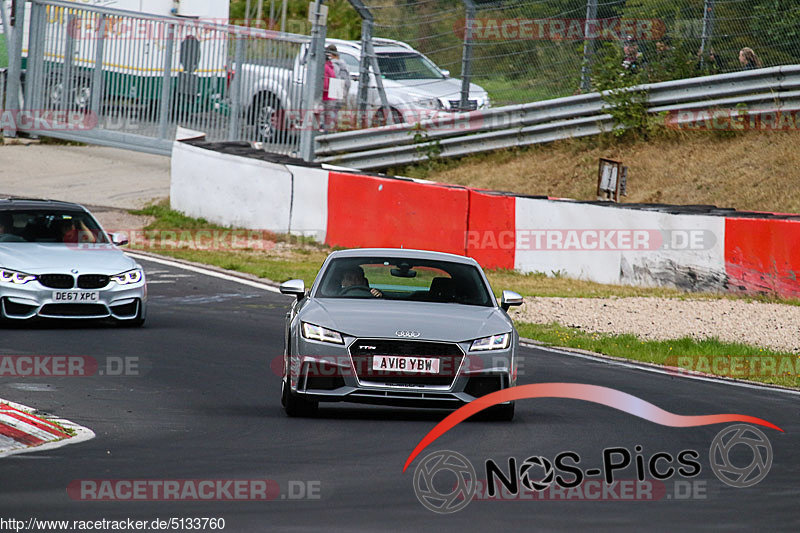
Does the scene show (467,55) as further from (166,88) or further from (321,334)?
(321,334)

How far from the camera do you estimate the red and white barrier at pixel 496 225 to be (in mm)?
18609

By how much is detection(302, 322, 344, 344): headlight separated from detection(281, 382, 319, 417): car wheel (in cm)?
45

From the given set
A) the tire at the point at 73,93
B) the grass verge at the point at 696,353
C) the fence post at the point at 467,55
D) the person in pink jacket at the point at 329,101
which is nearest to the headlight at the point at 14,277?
the grass verge at the point at 696,353

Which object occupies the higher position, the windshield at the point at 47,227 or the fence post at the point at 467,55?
the fence post at the point at 467,55

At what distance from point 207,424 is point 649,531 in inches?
157

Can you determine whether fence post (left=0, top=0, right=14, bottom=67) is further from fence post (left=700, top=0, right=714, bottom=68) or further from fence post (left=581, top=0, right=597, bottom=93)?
fence post (left=700, top=0, right=714, bottom=68)

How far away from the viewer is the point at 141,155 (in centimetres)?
3244

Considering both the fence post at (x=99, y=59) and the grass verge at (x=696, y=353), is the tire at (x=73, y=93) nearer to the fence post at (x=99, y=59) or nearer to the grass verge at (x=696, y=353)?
the fence post at (x=99, y=59)

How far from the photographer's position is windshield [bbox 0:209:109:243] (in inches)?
636

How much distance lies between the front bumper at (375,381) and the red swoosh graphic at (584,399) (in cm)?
16

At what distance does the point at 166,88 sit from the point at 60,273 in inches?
585

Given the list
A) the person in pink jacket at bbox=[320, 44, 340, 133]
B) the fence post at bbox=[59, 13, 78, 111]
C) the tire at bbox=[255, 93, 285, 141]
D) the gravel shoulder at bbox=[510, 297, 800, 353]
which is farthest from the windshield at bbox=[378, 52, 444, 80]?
the gravel shoulder at bbox=[510, 297, 800, 353]

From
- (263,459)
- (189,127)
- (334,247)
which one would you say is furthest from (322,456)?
(189,127)

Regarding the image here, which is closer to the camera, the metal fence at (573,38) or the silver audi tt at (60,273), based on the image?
the silver audi tt at (60,273)
